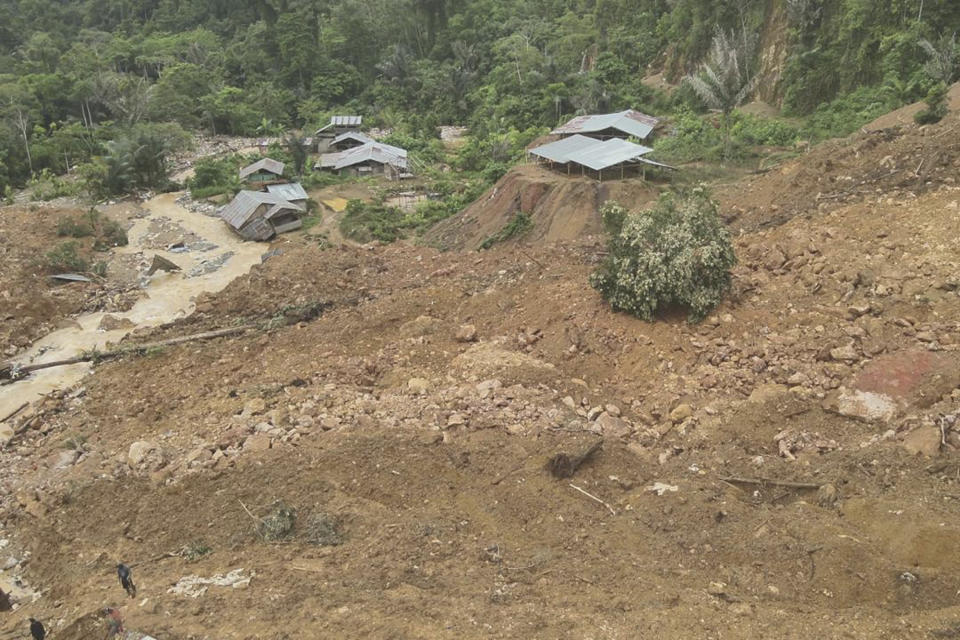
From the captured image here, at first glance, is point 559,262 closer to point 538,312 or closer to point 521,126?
point 538,312

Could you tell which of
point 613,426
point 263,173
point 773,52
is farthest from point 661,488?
point 773,52

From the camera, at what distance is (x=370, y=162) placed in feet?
103

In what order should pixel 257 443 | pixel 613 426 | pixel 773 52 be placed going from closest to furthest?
1. pixel 613 426
2. pixel 257 443
3. pixel 773 52

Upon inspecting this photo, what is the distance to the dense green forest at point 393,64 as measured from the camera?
24406 millimetres

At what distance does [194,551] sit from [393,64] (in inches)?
1696

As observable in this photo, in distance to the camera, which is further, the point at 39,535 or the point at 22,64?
the point at 22,64

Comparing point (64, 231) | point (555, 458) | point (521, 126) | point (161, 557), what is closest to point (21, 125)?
point (64, 231)

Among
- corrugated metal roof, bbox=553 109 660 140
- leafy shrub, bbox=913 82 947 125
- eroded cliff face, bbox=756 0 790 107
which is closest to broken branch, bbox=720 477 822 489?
leafy shrub, bbox=913 82 947 125

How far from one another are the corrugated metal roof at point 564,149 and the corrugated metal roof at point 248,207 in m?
9.49

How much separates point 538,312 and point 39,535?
A: 27.9 ft

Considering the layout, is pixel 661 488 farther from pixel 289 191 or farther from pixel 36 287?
pixel 289 191

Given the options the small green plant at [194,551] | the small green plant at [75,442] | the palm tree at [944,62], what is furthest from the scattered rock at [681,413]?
the palm tree at [944,62]

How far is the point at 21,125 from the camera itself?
3300cm

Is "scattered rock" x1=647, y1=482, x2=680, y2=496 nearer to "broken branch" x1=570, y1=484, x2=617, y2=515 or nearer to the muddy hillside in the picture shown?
the muddy hillside
